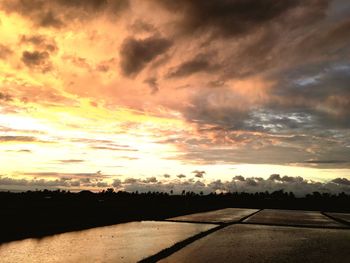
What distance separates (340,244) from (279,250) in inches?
213

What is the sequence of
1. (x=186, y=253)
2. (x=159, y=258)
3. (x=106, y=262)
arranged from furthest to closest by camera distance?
(x=186, y=253)
(x=159, y=258)
(x=106, y=262)

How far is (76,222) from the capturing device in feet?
96.2

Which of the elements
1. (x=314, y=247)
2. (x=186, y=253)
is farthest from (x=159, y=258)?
(x=314, y=247)

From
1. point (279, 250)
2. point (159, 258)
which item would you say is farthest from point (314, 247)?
point (159, 258)

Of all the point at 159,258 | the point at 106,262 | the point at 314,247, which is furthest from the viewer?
the point at 314,247

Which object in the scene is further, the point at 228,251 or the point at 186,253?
the point at 228,251

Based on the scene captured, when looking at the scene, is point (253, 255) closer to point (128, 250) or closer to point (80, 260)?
point (128, 250)

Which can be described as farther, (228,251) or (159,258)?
(228,251)

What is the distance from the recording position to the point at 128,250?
17281mm

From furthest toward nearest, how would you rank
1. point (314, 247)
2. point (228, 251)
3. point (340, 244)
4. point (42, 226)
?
point (42, 226), point (340, 244), point (314, 247), point (228, 251)

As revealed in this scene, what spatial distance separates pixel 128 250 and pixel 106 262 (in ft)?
10.6

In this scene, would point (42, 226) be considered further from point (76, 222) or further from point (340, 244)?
point (340, 244)

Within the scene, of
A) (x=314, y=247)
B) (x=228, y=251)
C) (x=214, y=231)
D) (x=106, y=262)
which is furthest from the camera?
(x=214, y=231)

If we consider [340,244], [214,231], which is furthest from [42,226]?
[340,244]
